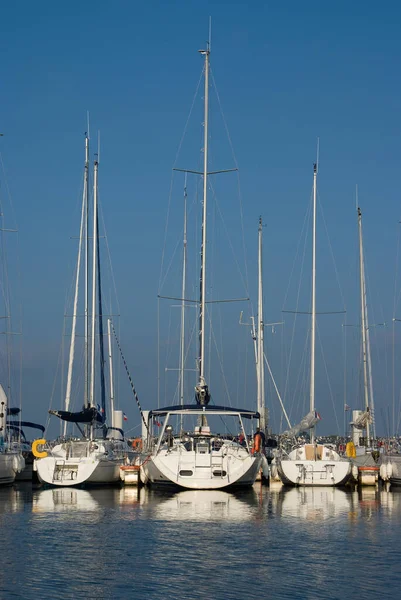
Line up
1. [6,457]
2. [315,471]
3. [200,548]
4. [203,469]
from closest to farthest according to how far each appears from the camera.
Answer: [200,548]
[203,469]
[315,471]
[6,457]

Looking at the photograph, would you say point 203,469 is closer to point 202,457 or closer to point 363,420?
point 202,457

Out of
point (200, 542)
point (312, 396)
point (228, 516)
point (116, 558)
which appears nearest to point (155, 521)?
point (228, 516)

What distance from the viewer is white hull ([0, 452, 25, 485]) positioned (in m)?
46.0

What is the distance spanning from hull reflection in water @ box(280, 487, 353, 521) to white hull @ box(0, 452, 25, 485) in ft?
42.3

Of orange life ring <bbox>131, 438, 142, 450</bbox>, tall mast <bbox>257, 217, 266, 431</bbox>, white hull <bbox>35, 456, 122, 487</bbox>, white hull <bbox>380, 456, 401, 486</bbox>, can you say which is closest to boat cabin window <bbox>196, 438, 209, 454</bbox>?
white hull <bbox>35, 456, 122, 487</bbox>

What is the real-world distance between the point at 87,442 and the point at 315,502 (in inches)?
506

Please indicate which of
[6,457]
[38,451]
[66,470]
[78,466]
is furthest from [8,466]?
[78,466]

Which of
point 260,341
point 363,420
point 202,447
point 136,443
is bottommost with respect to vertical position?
point 202,447

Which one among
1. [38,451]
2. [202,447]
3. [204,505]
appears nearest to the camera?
[204,505]

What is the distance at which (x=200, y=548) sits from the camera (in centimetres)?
2622

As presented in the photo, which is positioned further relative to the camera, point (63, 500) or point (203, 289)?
point (203, 289)

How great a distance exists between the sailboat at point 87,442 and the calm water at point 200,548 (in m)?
4.63

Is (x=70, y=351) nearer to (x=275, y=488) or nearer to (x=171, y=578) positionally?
(x=275, y=488)

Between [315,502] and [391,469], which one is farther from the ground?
[391,469]
